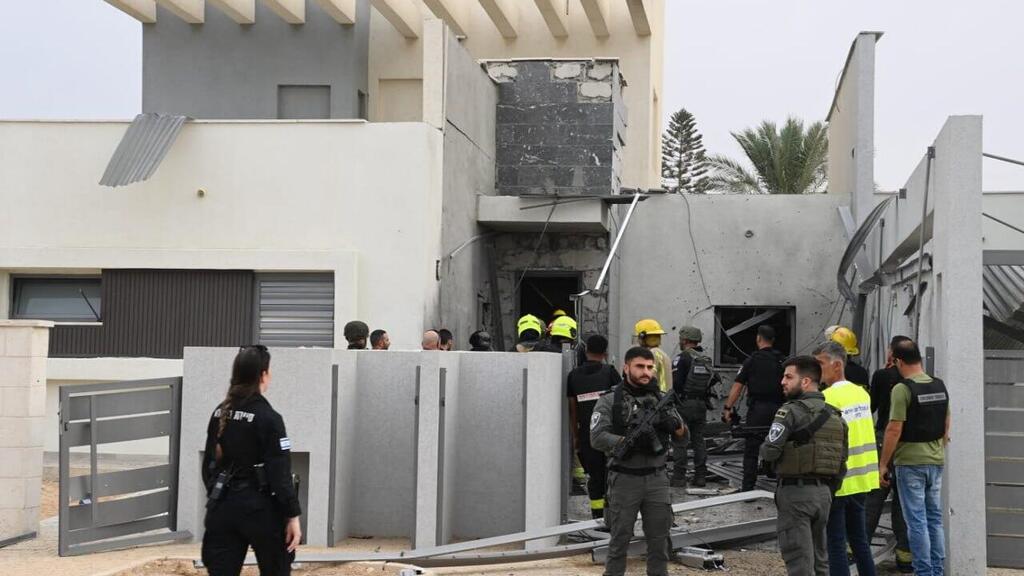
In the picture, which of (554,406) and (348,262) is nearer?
(554,406)

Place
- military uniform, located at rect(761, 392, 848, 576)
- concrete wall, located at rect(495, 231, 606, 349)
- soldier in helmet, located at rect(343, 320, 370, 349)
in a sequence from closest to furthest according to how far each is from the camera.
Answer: military uniform, located at rect(761, 392, 848, 576) → soldier in helmet, located at rect(343, 320, 370, 349) → concrete wall, located at rect(495, 231, 606, 349)

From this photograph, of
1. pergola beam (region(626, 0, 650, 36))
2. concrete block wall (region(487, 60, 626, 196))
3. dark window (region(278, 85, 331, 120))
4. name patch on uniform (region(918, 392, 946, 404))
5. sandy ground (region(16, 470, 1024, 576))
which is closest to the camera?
sandy ground (region(16, 470, 1024, 576))

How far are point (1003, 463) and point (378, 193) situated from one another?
8.13m

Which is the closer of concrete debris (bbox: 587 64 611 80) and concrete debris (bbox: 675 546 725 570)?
concrete debris (bbox: 675 546 725 570)

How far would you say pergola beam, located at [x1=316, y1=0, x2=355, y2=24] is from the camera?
67.4 feet

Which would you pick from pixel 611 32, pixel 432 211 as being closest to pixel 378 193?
pixel 432 211

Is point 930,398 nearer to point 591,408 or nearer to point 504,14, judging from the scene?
point 591,408

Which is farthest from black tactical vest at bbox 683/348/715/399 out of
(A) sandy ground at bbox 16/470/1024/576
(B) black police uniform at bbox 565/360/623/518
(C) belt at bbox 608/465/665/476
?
(C) belt at bbox 608/465/665/476

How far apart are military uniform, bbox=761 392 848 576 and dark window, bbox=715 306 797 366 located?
497 inches

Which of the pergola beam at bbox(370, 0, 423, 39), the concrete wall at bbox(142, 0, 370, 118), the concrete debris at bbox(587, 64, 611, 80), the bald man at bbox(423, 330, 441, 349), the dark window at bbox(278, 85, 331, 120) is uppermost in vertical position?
the pergola beam at bbox(370, 0, 423, 39)

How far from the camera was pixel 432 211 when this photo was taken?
15508 millimetres

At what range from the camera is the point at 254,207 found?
15727 mm

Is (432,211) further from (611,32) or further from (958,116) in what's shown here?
(611,32)

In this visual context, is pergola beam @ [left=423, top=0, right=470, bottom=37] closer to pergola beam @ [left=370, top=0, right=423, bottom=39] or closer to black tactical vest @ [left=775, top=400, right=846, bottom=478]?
pergola beam @ [left=370, top=0, right=423, bottom=39]
